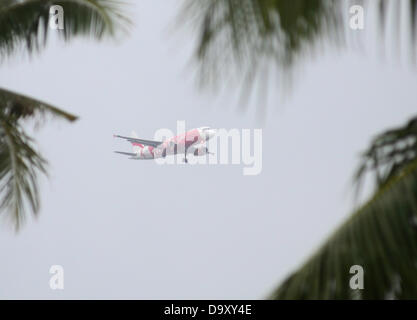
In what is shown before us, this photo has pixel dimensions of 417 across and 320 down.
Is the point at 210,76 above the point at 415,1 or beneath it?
beneath


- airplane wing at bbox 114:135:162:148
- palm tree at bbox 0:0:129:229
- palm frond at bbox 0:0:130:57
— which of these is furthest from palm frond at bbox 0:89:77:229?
airplane wing at bbox 114:135:162:148

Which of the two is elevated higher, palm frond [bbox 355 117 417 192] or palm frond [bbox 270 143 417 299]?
palm frond [bbox 355 117 417 192]

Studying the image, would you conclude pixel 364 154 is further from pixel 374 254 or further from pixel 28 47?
pixel 28 47

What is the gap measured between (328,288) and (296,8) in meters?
0.59

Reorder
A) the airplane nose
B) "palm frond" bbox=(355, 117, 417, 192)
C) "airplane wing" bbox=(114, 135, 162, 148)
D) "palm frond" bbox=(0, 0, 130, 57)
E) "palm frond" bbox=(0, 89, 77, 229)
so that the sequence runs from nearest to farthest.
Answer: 1. "palm frond" bbox=(355, 117, 417, 192)
2. "palm frond" bbox=(0, 89, 77, 229)
3. "palm frond" bbox=(0, 0, 130, 57)
4. the airplane nose
5. "airplane wing" bbox=(114, 135, 162, 148)

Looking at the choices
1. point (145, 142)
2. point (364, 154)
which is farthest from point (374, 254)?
point (145, 142)

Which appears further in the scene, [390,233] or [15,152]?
[15,152]

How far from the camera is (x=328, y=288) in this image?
4.50 feet

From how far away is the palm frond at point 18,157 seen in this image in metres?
5.02

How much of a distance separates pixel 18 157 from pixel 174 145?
1.97 metres

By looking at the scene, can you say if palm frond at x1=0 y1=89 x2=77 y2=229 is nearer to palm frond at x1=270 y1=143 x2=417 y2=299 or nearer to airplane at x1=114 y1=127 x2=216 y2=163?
airplane at x1=114 y1=127 x2=216 y2=163

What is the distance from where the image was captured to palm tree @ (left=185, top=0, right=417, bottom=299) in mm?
1207
